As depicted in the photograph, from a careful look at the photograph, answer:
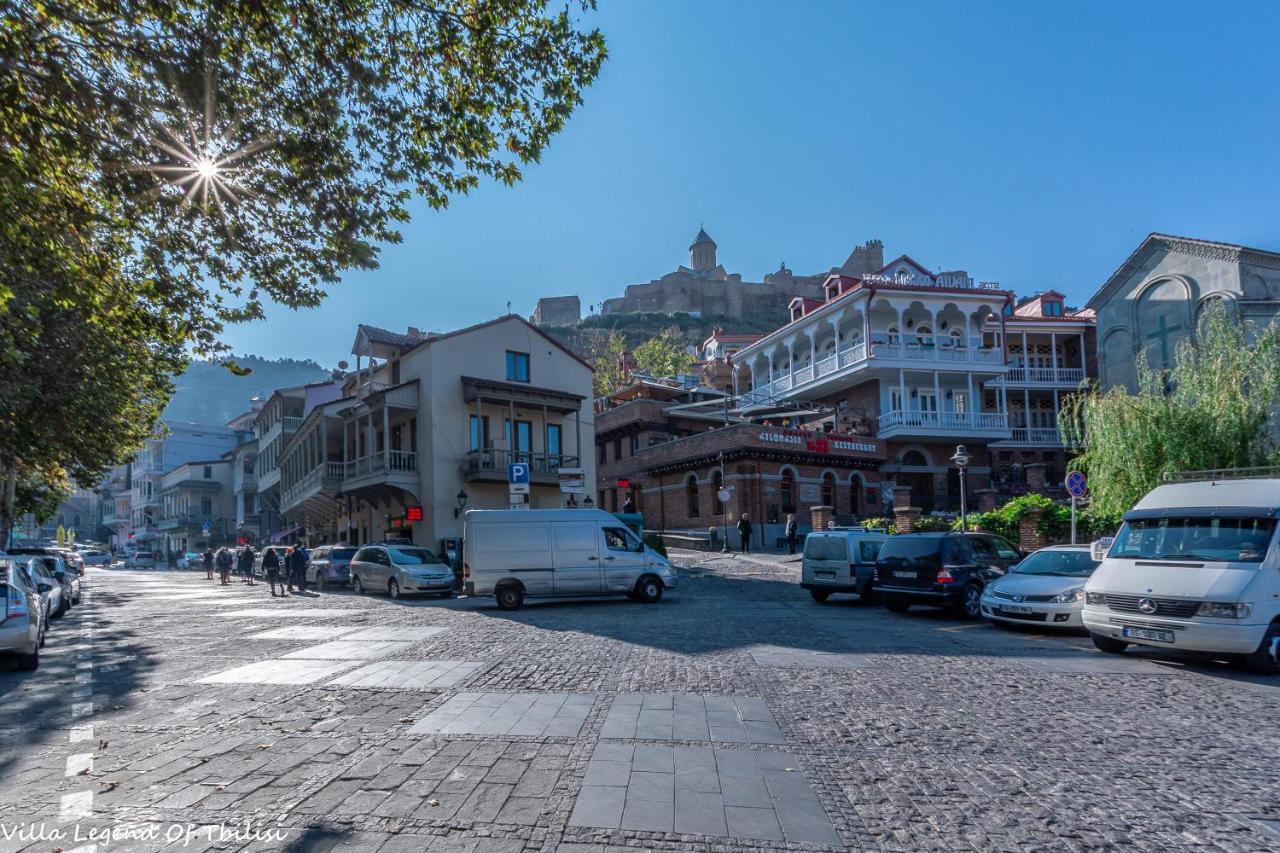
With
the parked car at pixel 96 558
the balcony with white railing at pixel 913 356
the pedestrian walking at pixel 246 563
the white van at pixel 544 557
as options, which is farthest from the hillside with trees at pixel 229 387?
the white van at pixel 544 557

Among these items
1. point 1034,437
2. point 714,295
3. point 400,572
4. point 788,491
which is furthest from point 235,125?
point 714,295

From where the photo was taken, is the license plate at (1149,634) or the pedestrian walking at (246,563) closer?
the license plate at (1149,634)

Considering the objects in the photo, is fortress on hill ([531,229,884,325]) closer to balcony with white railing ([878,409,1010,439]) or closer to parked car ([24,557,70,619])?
balcony with white railing ([878,409,1010,439])

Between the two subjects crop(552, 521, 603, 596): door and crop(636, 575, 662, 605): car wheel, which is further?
crop(636, 575, 662, 605): car wheel

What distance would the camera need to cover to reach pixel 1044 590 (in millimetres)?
13055

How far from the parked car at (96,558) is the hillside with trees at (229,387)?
99194 millimetres

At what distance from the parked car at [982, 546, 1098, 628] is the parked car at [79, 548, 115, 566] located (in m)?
73.7

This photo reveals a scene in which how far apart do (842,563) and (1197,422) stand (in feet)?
35.8

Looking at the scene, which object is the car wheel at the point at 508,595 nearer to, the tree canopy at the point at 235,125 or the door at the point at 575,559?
the door at the point at 575,559

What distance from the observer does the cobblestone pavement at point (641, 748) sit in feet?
14.5

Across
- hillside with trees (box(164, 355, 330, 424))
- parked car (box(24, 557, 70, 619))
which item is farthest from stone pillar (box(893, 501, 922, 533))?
hillside with trees (box(164, 355, 330, 424))

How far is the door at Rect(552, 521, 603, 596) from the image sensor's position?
59.3ft

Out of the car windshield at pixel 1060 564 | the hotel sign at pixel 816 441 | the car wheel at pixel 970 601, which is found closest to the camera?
the car windshield at pixel 1060 564

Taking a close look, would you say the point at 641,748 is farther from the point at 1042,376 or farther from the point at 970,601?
the point at 1042,376
